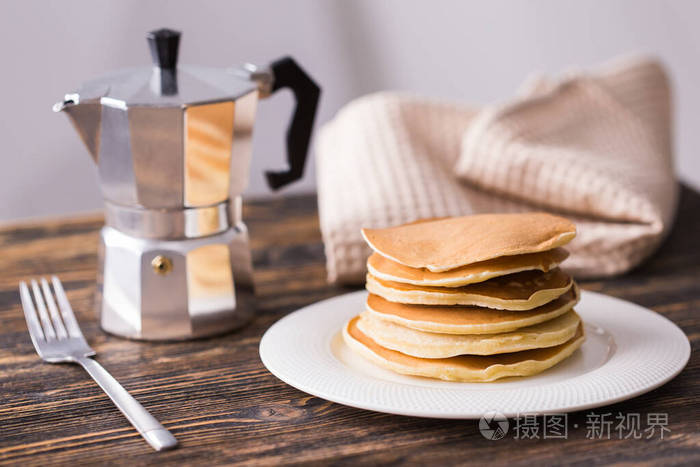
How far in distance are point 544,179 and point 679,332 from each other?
0.36 metres

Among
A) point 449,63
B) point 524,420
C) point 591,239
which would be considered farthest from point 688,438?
point 449,63

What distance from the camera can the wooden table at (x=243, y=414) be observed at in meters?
0.58

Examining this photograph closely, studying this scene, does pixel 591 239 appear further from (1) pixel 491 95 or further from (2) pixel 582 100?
(1) pixel 491 95

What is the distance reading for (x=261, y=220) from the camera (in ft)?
4.11

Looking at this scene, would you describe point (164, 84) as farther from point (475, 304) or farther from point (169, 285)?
point (475, 304)

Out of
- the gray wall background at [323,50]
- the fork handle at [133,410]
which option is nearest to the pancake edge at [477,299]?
the fork handle at [133,410]

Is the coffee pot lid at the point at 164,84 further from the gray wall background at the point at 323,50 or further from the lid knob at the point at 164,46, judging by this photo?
the gray wall background at the point at 323,50

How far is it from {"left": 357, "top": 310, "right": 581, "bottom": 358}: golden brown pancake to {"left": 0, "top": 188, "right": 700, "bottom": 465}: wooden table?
0.06 metres

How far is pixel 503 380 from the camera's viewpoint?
2.16ft

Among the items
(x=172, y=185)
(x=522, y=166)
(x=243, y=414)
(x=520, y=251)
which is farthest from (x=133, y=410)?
(x=522, y=166)

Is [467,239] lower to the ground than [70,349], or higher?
higher

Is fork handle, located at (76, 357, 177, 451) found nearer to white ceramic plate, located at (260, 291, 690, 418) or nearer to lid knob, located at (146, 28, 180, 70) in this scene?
white ceramic plate, located at (260, 291, 690, 418)

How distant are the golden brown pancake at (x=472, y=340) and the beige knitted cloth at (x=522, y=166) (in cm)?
29

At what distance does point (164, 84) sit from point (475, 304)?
0.37m
